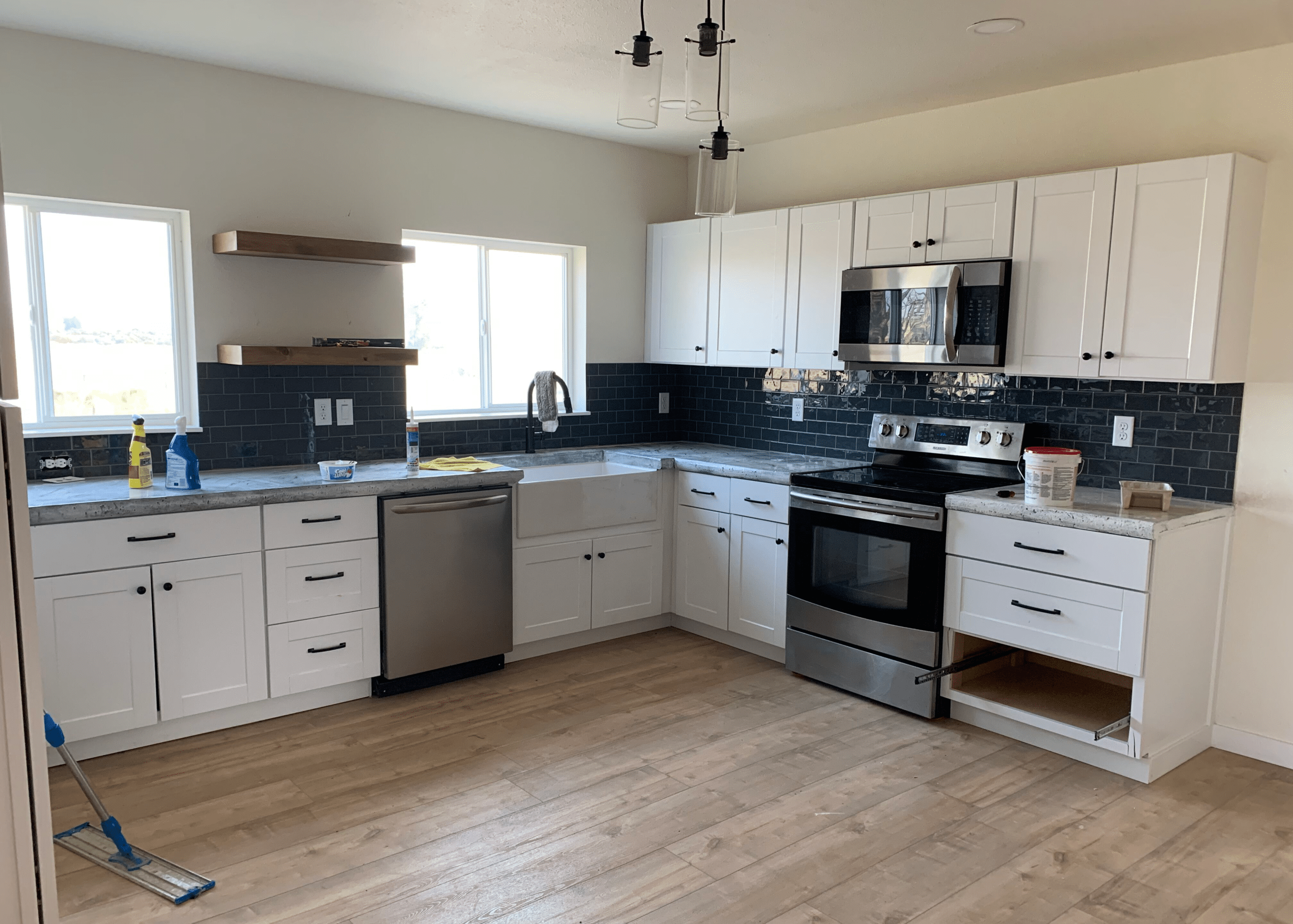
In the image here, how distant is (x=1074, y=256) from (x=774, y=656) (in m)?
2.15

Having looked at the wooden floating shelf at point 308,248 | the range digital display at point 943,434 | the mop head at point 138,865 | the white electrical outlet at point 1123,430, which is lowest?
the mop head at point 138,865

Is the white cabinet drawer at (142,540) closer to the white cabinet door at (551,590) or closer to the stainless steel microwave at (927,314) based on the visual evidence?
the white cabinet door at (551,590)

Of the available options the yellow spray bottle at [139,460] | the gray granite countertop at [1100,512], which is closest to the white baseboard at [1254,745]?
the gray granite countertop at [1100,512]

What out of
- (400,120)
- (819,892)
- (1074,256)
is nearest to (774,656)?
(819,892)

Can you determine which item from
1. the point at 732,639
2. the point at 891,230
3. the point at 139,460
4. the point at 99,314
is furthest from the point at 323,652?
the point at 891,230

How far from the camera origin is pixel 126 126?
11.7 ft

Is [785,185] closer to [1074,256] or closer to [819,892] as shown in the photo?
[1074,256]

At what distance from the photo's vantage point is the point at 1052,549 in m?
3.27

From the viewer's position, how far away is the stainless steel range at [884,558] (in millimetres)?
3633

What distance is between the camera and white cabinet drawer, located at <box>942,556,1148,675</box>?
3119mm

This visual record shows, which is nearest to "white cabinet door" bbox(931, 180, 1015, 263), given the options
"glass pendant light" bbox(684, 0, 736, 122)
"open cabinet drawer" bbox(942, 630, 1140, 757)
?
"open cabinet drawer" bbox(942, 630, 1140, 757)

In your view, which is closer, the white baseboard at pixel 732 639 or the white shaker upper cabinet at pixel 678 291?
the white baseboard at pixel 732 639

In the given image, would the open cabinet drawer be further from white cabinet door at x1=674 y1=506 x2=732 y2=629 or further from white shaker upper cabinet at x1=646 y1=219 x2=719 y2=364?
white shaker upper cabinet at x1=646 y1=219 x2=719 y2=364

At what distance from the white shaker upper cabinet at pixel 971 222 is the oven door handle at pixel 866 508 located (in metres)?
1.06
